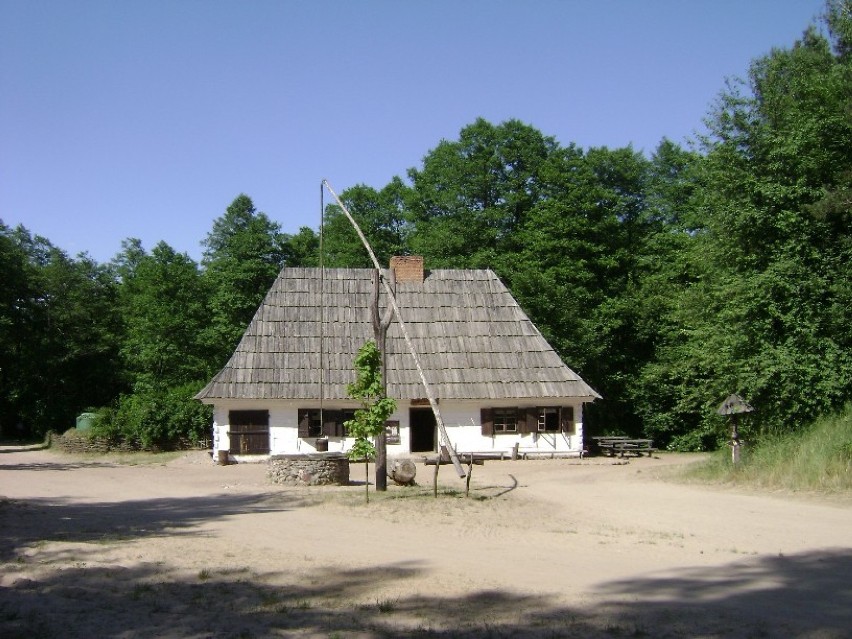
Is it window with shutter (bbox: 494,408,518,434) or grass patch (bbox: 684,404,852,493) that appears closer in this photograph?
grass patch (bbox: 684,404,852,493)

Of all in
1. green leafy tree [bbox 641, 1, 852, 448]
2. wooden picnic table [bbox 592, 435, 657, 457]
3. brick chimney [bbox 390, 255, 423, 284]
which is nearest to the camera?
green leafy tree [bbox 641, 1, 852, 448]

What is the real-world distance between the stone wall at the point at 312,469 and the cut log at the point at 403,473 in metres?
1.29

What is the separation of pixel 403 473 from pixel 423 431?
39.1ft

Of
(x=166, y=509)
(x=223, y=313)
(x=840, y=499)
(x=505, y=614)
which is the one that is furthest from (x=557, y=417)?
(x=505, y=614)

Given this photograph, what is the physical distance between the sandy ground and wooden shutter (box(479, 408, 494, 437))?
10.9 metres

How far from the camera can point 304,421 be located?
2939 cm

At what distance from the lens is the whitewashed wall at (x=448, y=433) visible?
96.1ft

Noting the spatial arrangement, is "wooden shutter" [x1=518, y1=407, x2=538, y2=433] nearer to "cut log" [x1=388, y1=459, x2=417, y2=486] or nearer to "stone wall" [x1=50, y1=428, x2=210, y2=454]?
"cut log" [x1=388, y1=459, x2=417, y2=486]

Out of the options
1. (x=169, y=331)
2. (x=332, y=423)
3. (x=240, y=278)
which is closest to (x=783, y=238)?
(x=332, y=423)

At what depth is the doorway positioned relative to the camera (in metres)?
31.6

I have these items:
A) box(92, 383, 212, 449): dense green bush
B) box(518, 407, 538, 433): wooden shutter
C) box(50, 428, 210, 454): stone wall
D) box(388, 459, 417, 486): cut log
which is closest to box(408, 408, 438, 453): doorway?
box(518, 407, 538, 433): wooden shutter

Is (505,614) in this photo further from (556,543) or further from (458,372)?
(458,372)

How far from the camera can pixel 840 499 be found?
17.0m

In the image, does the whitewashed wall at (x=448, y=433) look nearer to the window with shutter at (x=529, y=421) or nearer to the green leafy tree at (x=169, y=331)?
the window with shutter at (x=529, y=421)
